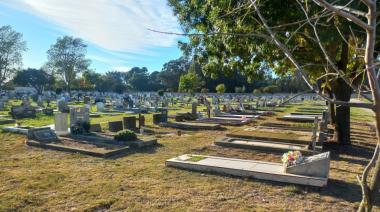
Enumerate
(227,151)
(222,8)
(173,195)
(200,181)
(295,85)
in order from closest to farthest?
(173,195)
(200,181)
(222,8)
(227,151)
(295,85)

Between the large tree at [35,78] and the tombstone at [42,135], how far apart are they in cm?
7938

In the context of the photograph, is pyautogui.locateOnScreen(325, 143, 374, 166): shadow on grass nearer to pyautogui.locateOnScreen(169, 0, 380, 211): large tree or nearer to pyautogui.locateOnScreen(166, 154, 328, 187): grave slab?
pyautogui.locateOnScreen(169, 0, 380, 211): large tree

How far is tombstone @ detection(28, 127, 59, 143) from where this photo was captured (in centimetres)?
1179

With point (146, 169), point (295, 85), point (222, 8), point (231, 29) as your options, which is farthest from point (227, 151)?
point (295, 85)

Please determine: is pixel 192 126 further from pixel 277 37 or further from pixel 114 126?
pixel 277 37

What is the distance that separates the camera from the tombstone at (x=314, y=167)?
7120 mm

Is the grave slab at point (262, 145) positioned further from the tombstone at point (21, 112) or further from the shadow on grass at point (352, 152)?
the tombstone at point (21, 112)

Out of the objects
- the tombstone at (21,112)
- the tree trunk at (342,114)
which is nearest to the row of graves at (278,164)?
the tree trunk at (342,114)

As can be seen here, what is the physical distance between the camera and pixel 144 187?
6.90 m

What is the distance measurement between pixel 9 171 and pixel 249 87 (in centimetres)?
7894

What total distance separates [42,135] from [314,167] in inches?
367

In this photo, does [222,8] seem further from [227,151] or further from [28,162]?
[28,162]

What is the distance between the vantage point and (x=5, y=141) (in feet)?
40.4

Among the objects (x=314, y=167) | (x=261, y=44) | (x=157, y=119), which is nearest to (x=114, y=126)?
(x=157, y=119)
